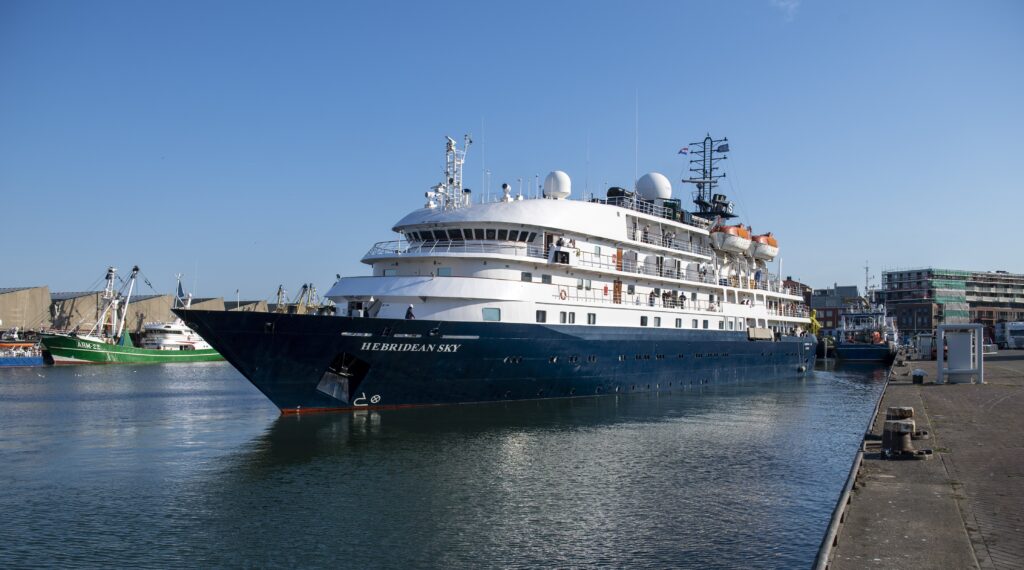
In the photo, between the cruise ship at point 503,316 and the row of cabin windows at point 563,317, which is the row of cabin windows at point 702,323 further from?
the row of cabin windows at point 563,317

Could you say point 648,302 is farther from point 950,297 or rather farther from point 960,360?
point 950,297

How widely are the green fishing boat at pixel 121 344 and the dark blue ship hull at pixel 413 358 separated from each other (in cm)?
4530

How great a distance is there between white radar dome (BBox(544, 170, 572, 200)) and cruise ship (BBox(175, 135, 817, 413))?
0.07 m

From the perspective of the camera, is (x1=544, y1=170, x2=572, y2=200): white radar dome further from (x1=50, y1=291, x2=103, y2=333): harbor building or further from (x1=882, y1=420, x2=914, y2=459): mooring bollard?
(x1=50, y1=291, x2=103, y2=333): harbor building

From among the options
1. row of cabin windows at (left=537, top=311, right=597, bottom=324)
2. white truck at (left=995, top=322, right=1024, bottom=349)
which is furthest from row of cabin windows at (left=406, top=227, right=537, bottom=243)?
white truck at (left=995, top=322, right=1024, bottom=349)

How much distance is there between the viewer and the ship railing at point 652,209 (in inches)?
1457

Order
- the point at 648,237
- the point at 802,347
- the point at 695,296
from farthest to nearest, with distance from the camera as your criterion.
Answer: the point at 802,347 → the point at 695,296 → the point at 648,237

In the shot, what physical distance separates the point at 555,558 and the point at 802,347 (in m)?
44.7

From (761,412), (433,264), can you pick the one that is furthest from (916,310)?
(433,264)

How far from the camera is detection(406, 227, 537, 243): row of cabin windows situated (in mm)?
30281

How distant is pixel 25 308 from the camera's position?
88.1 metres

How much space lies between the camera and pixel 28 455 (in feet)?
69.5

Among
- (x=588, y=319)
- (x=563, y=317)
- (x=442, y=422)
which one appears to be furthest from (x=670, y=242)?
(x=442, y=422)

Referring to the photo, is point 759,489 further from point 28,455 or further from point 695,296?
point 695,296
